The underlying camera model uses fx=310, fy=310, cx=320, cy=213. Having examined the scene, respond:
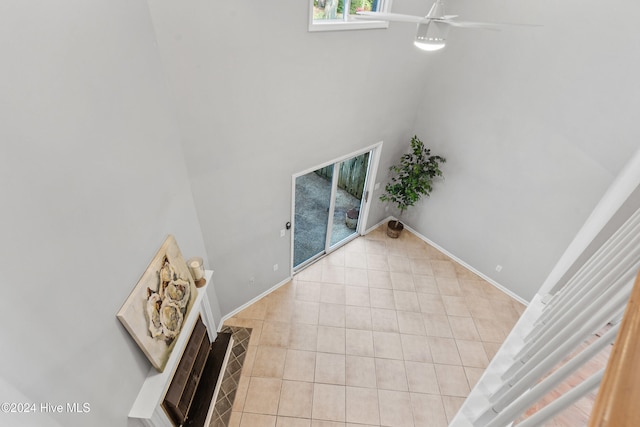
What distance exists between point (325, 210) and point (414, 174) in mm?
1884

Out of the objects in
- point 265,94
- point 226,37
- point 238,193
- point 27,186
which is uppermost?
point 226,37

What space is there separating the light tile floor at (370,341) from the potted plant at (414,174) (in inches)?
46.6

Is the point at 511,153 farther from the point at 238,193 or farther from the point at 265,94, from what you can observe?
the point at 238,193

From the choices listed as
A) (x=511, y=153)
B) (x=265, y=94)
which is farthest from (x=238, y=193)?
(x=511, y=153)

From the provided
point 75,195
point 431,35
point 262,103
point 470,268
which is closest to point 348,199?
point 470,268

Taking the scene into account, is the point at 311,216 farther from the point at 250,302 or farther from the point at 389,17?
the point at 389,17

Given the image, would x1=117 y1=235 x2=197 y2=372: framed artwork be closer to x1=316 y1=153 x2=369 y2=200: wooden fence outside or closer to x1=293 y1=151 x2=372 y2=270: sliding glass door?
x1=293 y1=151 x2=372 y2=270: sliding glass door

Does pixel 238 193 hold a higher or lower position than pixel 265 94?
lower

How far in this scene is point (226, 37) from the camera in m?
2.80

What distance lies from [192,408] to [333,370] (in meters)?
1.78

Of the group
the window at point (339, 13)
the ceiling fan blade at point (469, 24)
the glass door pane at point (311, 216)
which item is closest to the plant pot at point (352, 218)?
the glass door pane at point (311, 216)

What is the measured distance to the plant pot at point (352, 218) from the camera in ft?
21.2

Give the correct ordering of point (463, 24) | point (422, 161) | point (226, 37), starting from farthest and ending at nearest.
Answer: point (422, 161)
point (226, 37)
point (463, 24)

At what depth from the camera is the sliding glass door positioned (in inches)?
228
